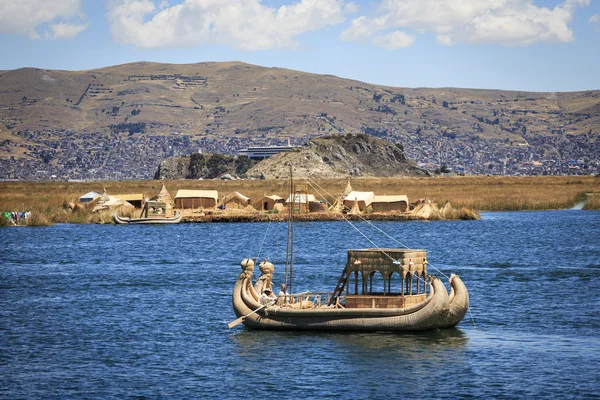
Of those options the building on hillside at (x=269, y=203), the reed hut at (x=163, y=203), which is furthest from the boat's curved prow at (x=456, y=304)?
the building on hillside at (x=269, y=203)

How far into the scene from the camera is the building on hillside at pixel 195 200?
109 meters

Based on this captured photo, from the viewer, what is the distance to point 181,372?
31875 millimetres

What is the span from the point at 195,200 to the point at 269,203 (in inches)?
353

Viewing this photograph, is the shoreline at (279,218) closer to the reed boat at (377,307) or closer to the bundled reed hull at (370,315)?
the reed boat at (377,307)

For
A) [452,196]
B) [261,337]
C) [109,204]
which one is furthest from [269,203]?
[261,337]

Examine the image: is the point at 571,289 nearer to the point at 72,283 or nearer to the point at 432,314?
the point at 432,314

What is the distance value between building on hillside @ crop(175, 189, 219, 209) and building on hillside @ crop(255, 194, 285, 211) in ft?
17.2

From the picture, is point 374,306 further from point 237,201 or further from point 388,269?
point 237,201

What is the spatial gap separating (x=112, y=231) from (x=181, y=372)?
208ft

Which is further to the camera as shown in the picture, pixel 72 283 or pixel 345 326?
pixel 72 283

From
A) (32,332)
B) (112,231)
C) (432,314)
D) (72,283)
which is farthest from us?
(112,231)

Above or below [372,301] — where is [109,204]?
above

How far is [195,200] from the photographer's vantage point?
109m

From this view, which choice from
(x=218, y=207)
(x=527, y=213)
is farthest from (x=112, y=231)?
(x=527, y=213)
